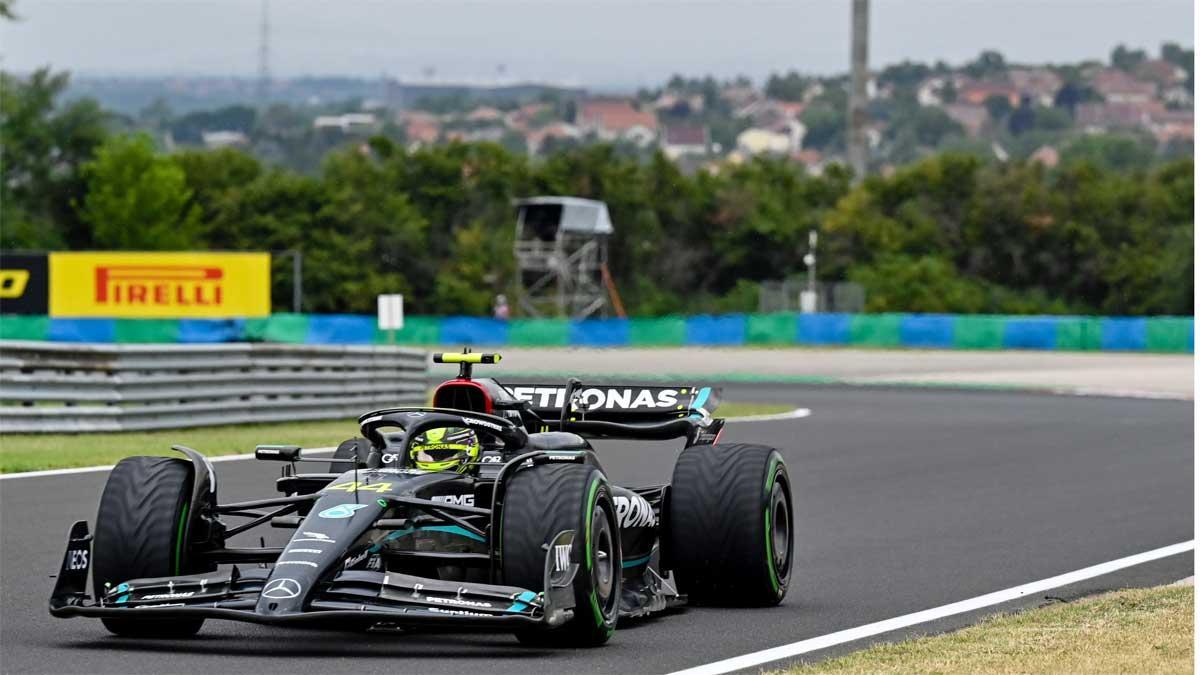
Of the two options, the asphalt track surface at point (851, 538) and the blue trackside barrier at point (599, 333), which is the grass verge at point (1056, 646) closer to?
the asphalt track surface at point (851, 538)

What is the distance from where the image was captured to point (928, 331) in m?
56.5

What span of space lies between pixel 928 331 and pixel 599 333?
343 inches

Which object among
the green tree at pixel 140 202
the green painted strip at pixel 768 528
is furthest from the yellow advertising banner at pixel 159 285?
the green tree at pixel 140 202

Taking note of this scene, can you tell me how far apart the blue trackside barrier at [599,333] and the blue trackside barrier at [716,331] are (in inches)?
68.3

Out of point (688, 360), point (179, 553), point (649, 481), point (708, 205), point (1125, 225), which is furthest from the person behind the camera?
point (708, 205)

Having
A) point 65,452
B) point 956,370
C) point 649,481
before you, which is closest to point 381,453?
point 649,481

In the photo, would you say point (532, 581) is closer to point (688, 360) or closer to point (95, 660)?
point (95, 660)

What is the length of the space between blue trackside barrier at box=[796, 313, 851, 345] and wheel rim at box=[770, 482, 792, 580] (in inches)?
1835

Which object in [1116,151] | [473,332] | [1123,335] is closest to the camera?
[1123,335]

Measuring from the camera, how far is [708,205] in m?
90.6

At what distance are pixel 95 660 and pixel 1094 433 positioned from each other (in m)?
19.5

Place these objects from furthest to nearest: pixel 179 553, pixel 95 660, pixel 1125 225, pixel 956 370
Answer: pixel 1125 225 < pixel 956 370 < pixel 179 553 < pixel 95 660

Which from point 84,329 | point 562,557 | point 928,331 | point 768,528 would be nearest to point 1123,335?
point 928,331

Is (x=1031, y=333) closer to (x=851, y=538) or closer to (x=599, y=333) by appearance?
(x=599, y=333)
